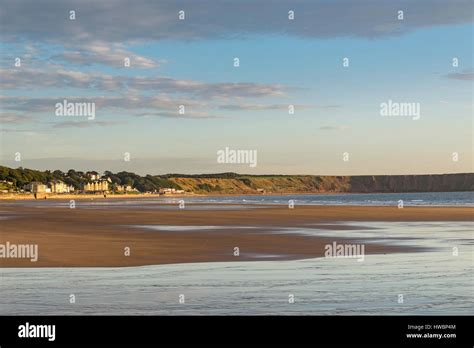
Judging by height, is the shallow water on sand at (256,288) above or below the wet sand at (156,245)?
below

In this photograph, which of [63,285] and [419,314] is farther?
[63,285]

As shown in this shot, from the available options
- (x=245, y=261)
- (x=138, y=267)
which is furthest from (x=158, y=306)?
(x=245, y=261)

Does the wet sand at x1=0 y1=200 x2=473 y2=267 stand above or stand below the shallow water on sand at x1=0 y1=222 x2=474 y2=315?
above

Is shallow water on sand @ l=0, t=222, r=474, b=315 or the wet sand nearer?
shallow water on sand @ l=0, t=222, r=474, b=315

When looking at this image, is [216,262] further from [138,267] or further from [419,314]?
[419,314]

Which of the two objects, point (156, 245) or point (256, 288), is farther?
point (156, 245)
